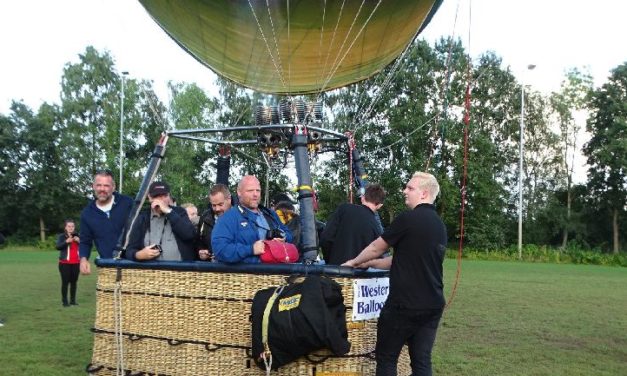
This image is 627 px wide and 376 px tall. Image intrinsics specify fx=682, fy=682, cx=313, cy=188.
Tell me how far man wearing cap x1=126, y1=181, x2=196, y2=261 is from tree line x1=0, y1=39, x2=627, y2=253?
3113 centimetres

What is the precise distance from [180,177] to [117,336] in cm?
3312

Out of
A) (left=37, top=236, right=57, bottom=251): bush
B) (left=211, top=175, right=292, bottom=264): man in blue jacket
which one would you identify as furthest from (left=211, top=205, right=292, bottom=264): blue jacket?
(left=37, top=236, right=57, bottom=251): bush

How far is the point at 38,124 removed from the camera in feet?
163

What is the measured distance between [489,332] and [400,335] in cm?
475

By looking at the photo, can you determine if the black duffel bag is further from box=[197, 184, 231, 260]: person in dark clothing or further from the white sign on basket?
box=[197, 184, 231, 260]: person in dark clothing

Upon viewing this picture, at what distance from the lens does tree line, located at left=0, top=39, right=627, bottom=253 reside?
3828 centimetres

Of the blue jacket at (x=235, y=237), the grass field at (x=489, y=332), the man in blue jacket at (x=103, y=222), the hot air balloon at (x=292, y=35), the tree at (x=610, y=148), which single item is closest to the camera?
the blue jacket at (x=235, y=237)

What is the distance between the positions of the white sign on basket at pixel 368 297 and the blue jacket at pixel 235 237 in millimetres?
706

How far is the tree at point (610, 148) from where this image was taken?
45.2m

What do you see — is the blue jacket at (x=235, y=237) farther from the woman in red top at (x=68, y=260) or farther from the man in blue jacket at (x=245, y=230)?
the woman in red top at (x=68, y=260)

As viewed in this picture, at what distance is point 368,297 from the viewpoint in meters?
4.32

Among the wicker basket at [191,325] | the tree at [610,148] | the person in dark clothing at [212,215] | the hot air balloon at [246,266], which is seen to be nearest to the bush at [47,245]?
the tree at [610,148]

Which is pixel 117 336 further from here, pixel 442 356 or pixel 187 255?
pixel 442 356

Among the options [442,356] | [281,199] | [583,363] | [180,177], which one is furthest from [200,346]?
[180,177]
